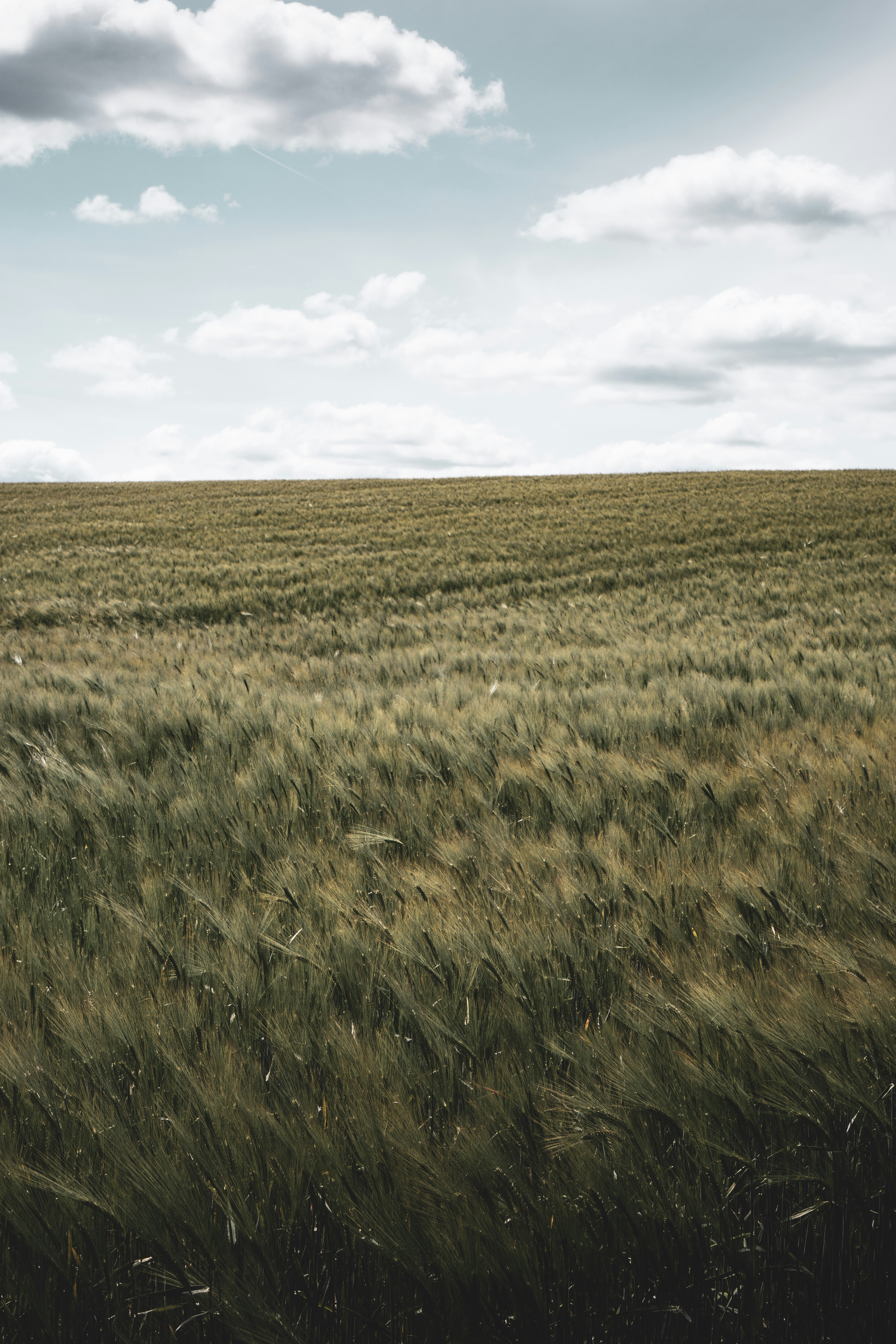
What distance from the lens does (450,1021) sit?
4.84 feet

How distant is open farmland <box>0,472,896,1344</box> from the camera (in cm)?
99

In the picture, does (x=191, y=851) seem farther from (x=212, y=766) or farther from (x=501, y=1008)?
(x=501, y=1008)

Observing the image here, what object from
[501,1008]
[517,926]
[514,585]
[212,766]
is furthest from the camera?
[514,585]

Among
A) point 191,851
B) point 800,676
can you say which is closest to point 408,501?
point 800,676

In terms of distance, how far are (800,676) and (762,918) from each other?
403 cm

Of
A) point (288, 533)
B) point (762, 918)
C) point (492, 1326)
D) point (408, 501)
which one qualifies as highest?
point (408, 501)

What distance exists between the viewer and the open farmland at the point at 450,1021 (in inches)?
39.1

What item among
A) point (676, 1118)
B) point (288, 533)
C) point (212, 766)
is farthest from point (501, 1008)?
point (288, 533)

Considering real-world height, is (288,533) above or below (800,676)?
above

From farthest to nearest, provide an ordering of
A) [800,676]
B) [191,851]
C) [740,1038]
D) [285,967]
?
[800,676] < [191,851] < [285,967] < [740,1038]

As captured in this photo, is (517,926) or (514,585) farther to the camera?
(514,585)

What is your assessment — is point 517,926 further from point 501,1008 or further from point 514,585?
point 514,585

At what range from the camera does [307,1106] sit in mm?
1227

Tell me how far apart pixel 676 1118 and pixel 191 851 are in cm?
188
